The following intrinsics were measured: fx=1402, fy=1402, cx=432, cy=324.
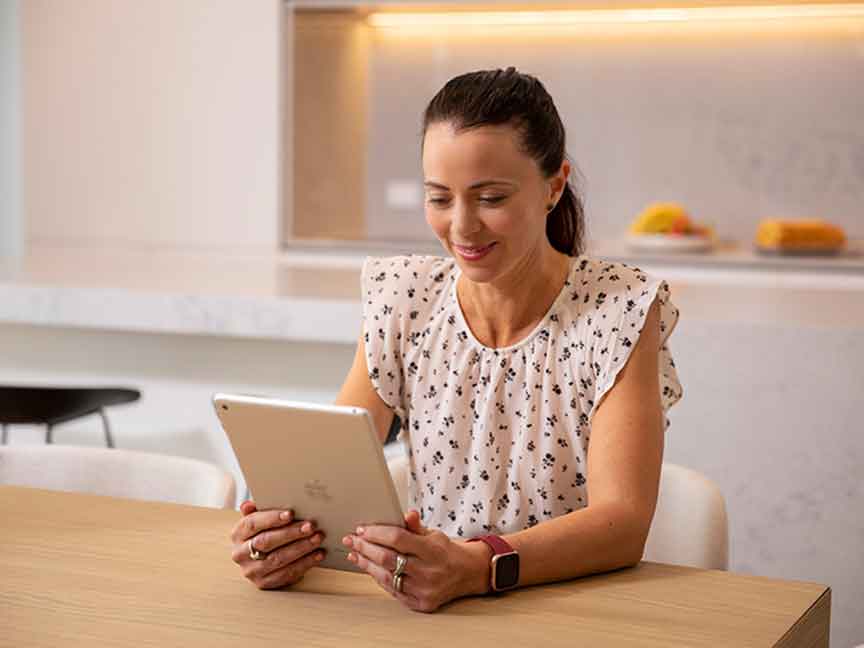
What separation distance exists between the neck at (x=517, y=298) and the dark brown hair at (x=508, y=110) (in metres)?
0.12

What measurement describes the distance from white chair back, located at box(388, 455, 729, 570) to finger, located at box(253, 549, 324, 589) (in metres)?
0.49

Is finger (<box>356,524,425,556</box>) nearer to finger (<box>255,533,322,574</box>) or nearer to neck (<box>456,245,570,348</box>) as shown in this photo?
finger (<box>255,533,322,574</box>)

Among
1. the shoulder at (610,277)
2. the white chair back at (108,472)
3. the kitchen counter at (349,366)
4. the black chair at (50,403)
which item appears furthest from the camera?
the black chair at (50,403)

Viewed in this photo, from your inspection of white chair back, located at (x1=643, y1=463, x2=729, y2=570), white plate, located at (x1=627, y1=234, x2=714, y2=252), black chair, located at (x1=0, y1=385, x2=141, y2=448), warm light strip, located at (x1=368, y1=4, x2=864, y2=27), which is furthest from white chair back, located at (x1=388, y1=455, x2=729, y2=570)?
warm light strip, located at (x1=368, y1=4, x2=864, y2=27)

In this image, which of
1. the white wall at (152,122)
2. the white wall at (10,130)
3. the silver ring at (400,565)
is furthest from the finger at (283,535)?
the white wall at (10,130)

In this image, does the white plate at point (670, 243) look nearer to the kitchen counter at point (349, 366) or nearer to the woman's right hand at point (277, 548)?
the kitchen counter at point (349, 366)

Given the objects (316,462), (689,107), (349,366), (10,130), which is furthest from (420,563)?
(10,130)

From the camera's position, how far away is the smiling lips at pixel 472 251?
147 cm

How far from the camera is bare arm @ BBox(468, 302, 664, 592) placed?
130cm

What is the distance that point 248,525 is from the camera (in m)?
1.31

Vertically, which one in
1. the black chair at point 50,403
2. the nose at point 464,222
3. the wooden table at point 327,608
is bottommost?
the black chair at point 50,403

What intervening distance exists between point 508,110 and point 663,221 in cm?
228

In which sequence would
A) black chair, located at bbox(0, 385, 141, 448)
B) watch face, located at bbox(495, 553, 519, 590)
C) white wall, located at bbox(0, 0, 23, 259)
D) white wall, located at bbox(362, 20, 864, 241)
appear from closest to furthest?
watch face, located at bbox(495, 553, 519, 590)
black chair, located at bbox(0, 385, 141, 448)
white wall, located at bbox(362, 20, 864, 241)
white wall, located at bbox(0, 0, 23, 259)

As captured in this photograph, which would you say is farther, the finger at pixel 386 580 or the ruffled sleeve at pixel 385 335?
the ruffled sleeve at pixel 385 335
